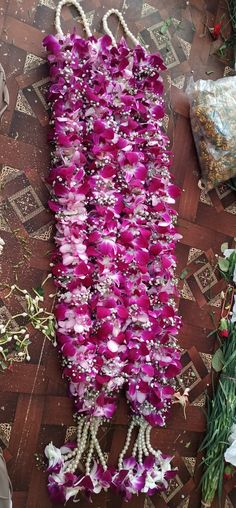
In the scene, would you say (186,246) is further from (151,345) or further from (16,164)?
(16,164)

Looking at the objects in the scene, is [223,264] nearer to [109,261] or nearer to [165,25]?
[109,261]

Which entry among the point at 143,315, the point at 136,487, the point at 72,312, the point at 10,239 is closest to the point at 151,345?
the point at 143,315

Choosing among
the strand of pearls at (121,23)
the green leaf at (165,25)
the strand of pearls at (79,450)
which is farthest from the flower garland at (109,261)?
the green leaf at (165,25)

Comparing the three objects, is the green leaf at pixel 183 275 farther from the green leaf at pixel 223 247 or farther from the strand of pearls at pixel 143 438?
the strand of pearls at pixel 143 438

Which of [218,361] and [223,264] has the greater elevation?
[223,264]

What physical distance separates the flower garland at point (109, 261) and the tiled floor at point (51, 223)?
5cm

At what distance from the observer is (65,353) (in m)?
1.70

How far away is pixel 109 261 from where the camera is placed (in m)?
1.77

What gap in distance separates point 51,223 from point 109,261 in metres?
0.21

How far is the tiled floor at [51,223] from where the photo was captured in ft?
5.65

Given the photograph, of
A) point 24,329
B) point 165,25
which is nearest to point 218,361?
point 24,329

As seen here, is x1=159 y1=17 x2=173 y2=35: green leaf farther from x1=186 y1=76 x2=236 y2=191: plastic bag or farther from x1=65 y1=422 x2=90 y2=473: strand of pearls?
x1=65 y1=422 x2=90 y2=473: strand of pearls

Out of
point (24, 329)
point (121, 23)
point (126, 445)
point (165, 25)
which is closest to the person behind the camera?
point (24, 329)

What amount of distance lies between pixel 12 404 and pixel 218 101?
1174 mm
